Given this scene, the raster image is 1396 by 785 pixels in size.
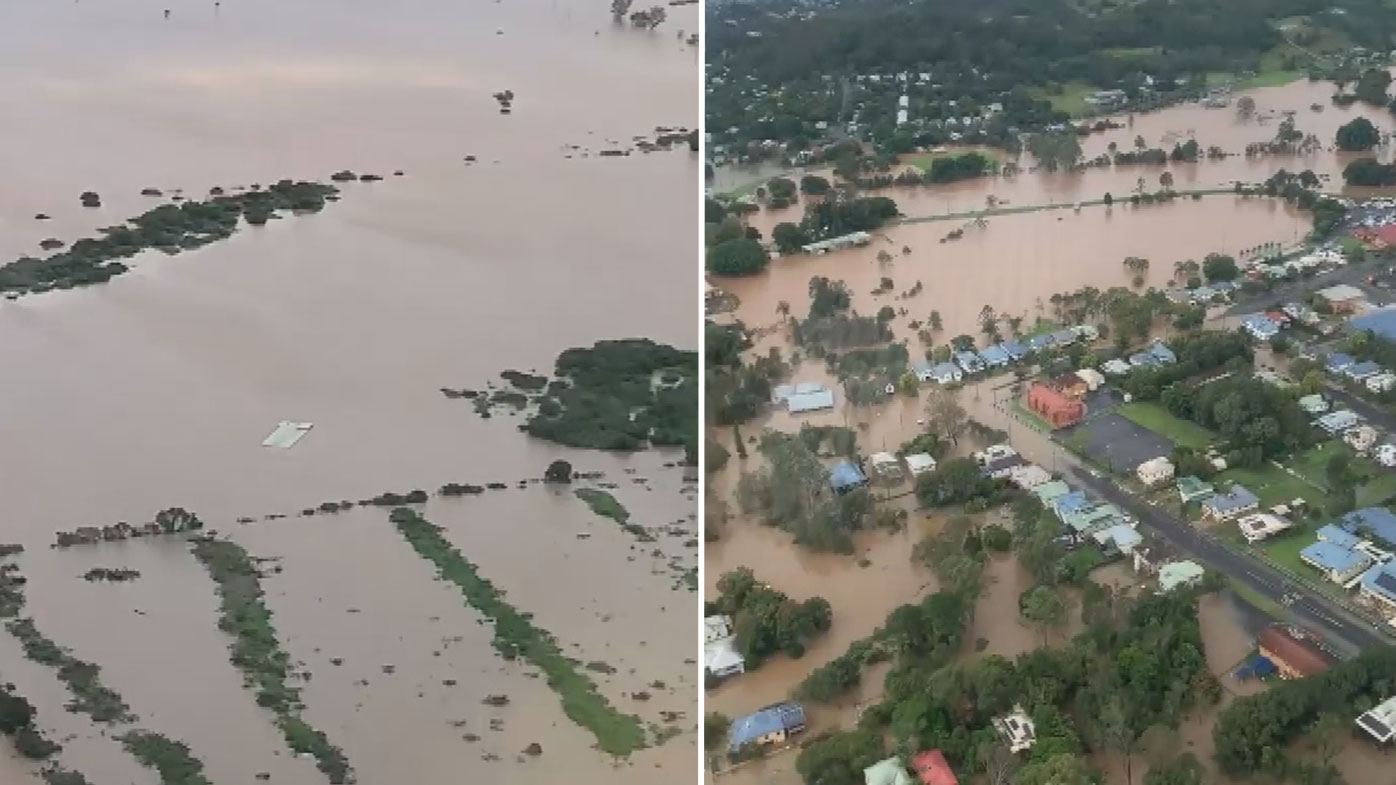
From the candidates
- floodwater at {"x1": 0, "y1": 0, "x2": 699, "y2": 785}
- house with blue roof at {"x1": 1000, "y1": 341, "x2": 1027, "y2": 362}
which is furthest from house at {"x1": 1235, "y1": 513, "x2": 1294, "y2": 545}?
floodwater at {"x1": 0, "y1": 0, "x2": 699, "y2": 785}

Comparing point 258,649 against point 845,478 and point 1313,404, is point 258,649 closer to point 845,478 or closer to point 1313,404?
point 845,478

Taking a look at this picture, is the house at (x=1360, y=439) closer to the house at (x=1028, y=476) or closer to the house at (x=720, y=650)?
the house at (x=1028, y=476)

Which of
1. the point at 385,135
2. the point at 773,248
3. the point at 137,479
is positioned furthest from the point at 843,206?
the point at 385,135

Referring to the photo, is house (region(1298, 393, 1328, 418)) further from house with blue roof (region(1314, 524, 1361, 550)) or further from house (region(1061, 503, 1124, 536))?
house (region(1061, 503, 1124, 536))

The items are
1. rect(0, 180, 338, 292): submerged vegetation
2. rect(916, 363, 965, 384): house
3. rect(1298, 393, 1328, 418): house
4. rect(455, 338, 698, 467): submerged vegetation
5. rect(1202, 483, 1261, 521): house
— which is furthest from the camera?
rect(0, 180, 338, 292): submerged vegetation

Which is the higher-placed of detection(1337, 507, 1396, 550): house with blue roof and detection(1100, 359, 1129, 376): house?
detection(1100, 359, 1129, 376): house

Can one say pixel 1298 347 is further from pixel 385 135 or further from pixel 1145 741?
pixel 385 135

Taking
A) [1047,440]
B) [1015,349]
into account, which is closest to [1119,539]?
[1047,440]
